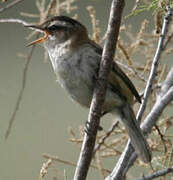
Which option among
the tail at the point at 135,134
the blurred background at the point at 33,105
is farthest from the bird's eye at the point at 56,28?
the blurred background at the point at 33,105

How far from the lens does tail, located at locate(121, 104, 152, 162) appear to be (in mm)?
2742

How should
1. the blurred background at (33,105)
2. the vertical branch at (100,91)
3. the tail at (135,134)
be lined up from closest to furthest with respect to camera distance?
the vertical branch at (100,91)
the tail at (135,134)
the blurred background at (33,105)

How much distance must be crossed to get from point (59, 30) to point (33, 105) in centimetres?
297

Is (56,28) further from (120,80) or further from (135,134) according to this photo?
(135,134)

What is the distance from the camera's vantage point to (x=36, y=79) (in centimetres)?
609

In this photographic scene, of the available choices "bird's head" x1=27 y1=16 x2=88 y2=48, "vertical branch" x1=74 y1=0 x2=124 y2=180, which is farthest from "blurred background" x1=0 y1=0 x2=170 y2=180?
"vertical branch" x1=74 y1=0 x2=124 y2=180

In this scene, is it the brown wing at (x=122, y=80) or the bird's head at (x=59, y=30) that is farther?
A: the bird's head at (x=59, y=30)

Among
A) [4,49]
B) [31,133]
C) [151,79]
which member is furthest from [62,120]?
[151,79]

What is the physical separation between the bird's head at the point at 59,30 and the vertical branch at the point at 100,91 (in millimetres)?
850

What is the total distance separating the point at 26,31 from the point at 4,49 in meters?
0.31

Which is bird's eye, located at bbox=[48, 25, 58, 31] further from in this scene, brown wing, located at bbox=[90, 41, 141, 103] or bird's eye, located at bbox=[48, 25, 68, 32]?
brown wing, located at bbox=[90, 41, 141, 103]

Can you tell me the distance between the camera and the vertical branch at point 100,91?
2.18 meters

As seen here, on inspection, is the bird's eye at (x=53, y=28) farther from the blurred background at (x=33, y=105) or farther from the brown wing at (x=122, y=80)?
the blurred background at (x=33, y=105)

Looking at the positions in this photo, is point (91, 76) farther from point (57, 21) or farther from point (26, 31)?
point (26, 31)
